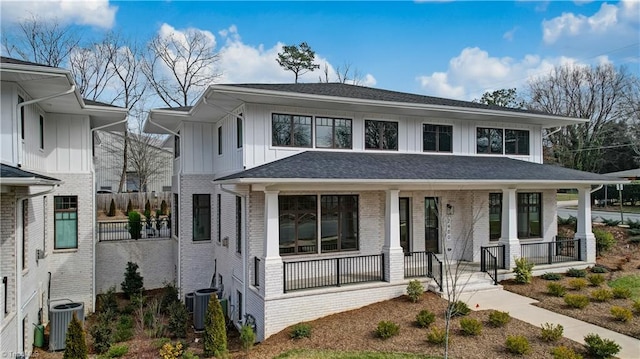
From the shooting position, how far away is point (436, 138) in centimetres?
1395

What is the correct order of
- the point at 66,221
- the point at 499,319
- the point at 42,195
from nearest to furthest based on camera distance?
the point at 499,319 < the point at 42,195 < the point at 66,221

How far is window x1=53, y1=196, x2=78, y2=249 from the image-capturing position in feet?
44.7

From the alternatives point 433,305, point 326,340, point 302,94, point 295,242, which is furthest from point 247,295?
point 302,94

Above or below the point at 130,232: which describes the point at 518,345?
below

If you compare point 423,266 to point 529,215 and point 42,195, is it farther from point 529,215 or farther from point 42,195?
point 42,195

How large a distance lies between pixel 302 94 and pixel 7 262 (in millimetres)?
7630

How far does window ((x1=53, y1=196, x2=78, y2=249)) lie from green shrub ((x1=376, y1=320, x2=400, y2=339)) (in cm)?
1072

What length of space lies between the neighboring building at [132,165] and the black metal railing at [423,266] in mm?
28495

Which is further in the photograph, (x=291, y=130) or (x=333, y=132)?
(x=333, y=132)

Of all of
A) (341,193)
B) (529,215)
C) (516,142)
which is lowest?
(529,215)

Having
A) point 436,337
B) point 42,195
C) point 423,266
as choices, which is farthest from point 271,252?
point 42,195

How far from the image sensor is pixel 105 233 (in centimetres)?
1778

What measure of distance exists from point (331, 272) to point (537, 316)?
5.21 meters

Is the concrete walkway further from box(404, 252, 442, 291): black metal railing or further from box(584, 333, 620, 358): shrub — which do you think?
box(404, 252, 442, 291): black metal railing
